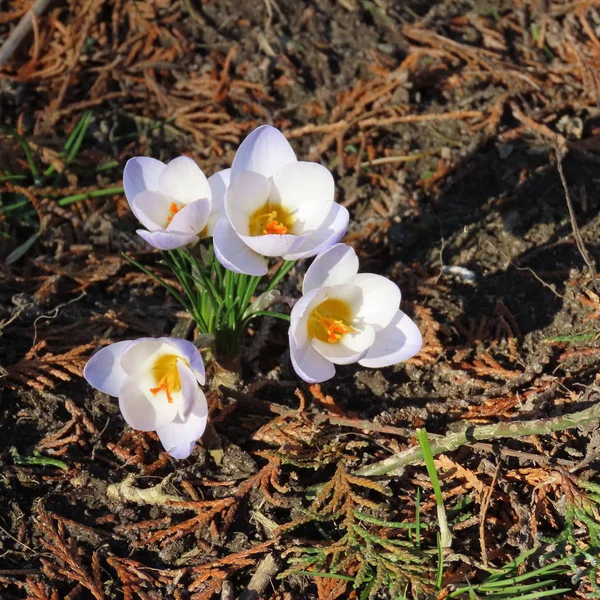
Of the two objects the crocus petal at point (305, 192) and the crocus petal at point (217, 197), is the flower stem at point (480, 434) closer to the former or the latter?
the crocus petal at point (305, 192)

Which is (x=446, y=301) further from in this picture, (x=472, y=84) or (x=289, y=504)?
(x=472, y=84)

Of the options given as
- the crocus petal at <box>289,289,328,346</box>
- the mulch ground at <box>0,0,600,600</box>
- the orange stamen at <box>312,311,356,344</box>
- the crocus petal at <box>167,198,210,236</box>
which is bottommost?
the mulch ground at <box>0,0,600,600</box>

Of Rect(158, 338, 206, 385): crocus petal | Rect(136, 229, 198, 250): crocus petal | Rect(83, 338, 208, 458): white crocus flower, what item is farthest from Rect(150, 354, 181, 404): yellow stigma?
Rect(136, 229, 198, 250): crocus petal

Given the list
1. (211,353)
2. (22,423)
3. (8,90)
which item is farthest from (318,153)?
(22,423)

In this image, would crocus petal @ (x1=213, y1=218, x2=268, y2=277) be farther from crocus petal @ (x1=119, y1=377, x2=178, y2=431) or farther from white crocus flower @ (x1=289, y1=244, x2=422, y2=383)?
crocus petal @ (x1=119, y1=377, x2=178, y2=431)

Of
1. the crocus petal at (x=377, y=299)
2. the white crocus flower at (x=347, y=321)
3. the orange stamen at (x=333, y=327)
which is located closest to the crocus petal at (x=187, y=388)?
the white crocus flower at (x=347, y=321)

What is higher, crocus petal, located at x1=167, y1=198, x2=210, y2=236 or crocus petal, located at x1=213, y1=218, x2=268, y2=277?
crocus petal, located at x1=167, y1=198, x2=210, y2=236
